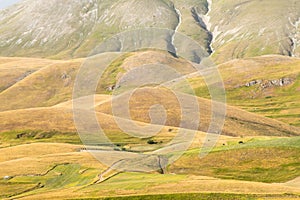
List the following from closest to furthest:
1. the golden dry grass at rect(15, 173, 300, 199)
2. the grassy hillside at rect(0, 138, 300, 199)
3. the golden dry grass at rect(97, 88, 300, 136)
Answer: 1. the golden dry grass at rect(15, 173, 300, 199)
2. the grassy hillside at rect(0, 138, 300, 199)
3. the golden dry grass at rect(97, 88, 300, 136)

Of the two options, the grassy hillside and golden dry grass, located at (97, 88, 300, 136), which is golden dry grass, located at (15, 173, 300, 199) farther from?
golden dry grass, located at (97, 88, 300, 136)

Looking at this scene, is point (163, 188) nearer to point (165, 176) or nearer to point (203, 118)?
point (165, 176)

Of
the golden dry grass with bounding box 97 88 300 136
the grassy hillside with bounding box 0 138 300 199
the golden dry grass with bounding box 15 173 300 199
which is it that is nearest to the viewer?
the golden dry grass with bounding box 15 173 300 199

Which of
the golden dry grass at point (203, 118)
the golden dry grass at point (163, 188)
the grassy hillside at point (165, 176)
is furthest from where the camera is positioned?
the golden dry grass at point (203, 118)

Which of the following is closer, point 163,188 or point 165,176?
point 163,188

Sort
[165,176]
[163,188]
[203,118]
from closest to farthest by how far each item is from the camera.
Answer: [163,188] < [165,176] < [203,118]

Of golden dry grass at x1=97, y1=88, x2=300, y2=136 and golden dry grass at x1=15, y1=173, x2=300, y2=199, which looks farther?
golden dry grass at x1=97, y1=88, x2=300, y2=136

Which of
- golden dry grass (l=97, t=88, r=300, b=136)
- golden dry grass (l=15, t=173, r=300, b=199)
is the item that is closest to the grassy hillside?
golden dry grass (l=15, t=173, r=300, b=199)

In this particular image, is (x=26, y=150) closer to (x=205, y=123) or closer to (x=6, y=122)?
(x=6, y=122)

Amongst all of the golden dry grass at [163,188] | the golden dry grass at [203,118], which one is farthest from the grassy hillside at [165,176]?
the golden dry grass at [203,118]

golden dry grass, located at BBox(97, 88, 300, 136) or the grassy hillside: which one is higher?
the grassy hillside

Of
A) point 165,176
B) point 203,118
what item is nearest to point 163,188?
point 165,176

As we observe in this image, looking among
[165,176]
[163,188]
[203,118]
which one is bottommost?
[203,118]

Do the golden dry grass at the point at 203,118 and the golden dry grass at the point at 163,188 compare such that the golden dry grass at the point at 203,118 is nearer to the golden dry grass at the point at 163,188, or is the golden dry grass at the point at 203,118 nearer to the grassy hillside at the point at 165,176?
the grassy hillside at the point at 165,176
